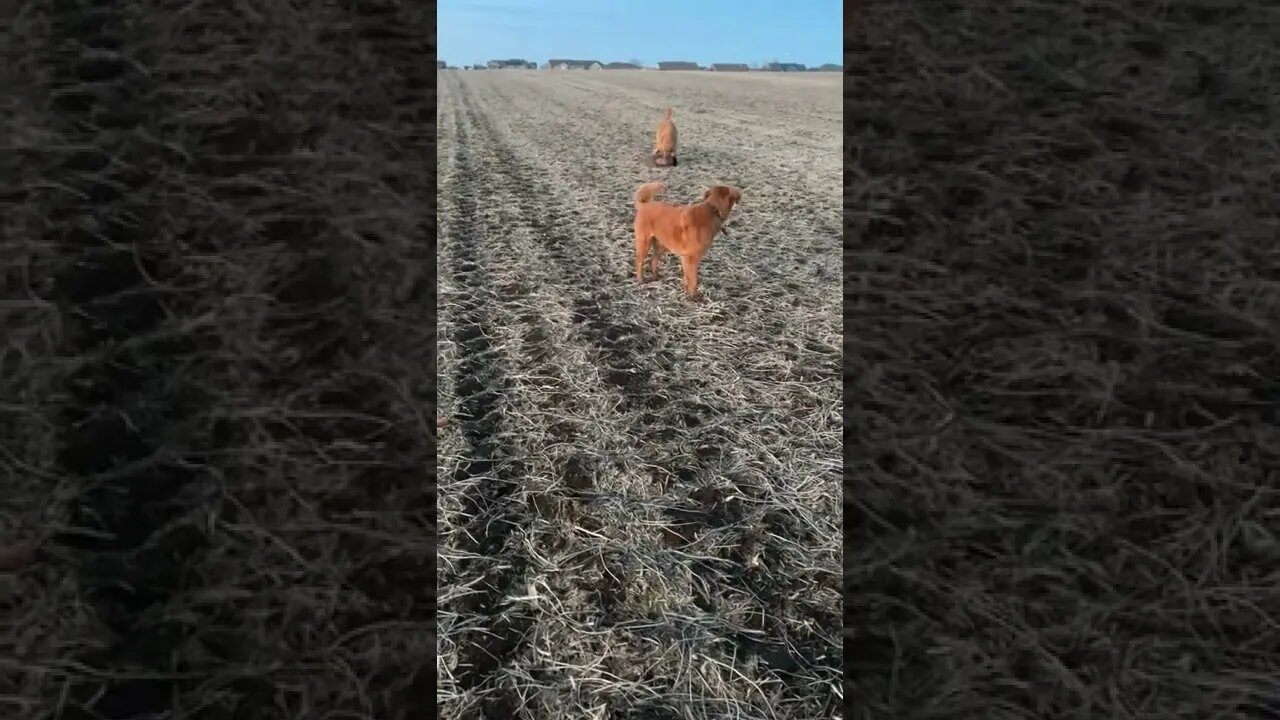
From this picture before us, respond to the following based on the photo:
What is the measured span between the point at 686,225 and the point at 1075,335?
3946 mm

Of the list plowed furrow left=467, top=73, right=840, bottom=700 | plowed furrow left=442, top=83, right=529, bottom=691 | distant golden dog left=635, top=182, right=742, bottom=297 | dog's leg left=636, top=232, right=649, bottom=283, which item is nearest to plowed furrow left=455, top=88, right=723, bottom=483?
plowed furrow left=467, top=73, right=840, bottom=700

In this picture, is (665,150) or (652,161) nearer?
Answer: (665,150)

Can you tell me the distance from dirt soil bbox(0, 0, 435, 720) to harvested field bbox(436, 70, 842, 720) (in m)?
0.85

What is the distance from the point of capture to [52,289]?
1313 mm

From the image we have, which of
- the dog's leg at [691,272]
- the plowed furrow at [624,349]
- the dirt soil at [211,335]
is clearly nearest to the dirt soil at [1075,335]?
the dirt soil at [211,335]

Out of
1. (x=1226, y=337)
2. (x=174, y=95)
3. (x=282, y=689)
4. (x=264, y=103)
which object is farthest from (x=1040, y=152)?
(x=282, y=689)

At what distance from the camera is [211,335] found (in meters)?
1.32

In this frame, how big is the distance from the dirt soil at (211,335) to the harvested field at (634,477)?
85cm

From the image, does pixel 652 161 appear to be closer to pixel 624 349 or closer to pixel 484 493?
pixel 624 349

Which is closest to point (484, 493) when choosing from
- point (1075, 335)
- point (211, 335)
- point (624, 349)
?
point (624, 349)

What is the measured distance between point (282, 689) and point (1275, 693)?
162cm

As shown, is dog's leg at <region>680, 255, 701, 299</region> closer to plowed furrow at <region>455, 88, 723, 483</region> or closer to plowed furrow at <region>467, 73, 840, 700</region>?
plowed furrow at <region>467, 73, 840, 700</region>

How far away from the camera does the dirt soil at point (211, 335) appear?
4.28ft

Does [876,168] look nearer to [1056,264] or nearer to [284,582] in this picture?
[1056,264]
